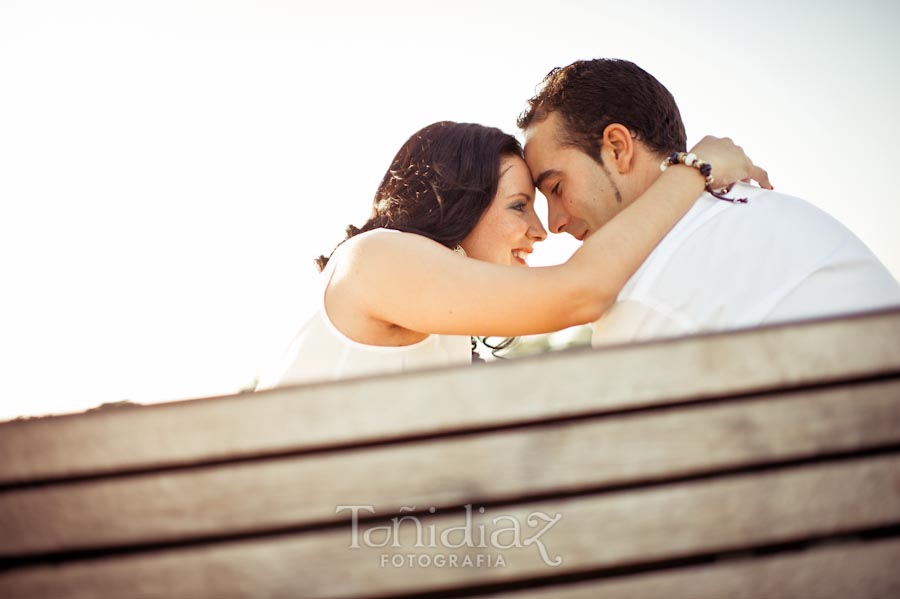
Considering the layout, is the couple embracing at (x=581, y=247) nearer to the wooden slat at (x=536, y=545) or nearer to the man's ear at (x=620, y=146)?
the man's ear at (x=620, y=146)

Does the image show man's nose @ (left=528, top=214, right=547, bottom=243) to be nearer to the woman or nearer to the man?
the woman

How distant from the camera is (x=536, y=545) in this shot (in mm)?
1328

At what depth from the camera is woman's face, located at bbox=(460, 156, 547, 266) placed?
3395 mm

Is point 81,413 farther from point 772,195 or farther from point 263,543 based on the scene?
point 772,195

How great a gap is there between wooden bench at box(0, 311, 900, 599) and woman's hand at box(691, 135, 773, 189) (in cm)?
151

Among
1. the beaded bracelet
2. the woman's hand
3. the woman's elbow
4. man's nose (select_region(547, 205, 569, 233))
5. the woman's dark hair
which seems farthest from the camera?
man's nose (select_region(547, 205, 569, 233))

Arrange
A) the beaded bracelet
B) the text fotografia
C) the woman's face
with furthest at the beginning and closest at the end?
1. the woman's face
2. the beaded bracelet
3. the text fotografia

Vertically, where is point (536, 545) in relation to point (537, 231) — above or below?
below

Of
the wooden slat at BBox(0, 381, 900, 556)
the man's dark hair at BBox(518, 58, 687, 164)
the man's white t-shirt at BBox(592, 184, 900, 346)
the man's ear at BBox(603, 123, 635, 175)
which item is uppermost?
the man's dark hair at BBox(518, 58, 687, 164)

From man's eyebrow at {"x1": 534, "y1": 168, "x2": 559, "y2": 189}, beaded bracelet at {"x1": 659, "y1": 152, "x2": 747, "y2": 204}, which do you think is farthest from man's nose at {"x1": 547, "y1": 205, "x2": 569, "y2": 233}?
beaded bracelet at {"x1": 659, "y1": 152, "x2": 747, "y2": 204}

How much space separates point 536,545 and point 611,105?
8.29ft

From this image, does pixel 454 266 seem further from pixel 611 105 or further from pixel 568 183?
pixel 611 105

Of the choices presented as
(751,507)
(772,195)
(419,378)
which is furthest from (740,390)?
(772,195)

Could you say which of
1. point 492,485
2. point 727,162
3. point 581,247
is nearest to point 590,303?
point 581,247
